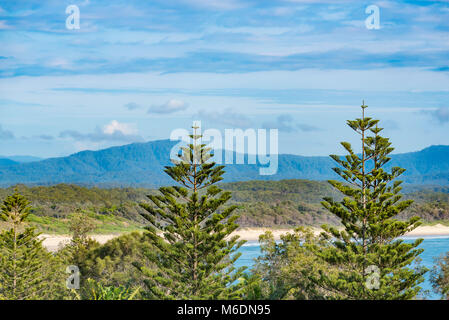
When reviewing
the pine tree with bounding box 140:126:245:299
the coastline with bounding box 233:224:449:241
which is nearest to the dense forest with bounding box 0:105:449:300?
the pine tree with bounding box 140:126:245:299

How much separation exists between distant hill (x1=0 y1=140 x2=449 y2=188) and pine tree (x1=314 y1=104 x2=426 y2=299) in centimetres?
8726

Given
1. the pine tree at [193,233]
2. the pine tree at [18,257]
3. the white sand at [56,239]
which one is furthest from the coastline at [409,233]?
the pine tree at [193,233]

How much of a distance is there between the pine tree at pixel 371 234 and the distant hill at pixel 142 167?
8726cm

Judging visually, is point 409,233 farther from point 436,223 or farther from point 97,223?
point 97,223

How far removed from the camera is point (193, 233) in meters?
11.1

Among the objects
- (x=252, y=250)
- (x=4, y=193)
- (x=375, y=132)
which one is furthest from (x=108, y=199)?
(x=375, y=132)

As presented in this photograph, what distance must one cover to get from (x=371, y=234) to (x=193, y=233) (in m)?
3.50

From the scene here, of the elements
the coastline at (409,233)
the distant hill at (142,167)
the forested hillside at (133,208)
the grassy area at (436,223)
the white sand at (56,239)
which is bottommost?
the white sand at (56,239)

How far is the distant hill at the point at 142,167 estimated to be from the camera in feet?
364

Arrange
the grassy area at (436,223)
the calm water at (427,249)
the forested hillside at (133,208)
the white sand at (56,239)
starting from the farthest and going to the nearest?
the grassy area at (436,223) → the forested hillside at (133,208) → the white sand at (56,239) → the calm water at (427,249)

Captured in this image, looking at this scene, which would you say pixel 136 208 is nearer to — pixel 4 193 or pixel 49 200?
pixel 49 200

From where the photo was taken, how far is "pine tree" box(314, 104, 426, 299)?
1107cm

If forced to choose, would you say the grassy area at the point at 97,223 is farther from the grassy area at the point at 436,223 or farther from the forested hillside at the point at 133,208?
the grassy area at the point at 436,223
